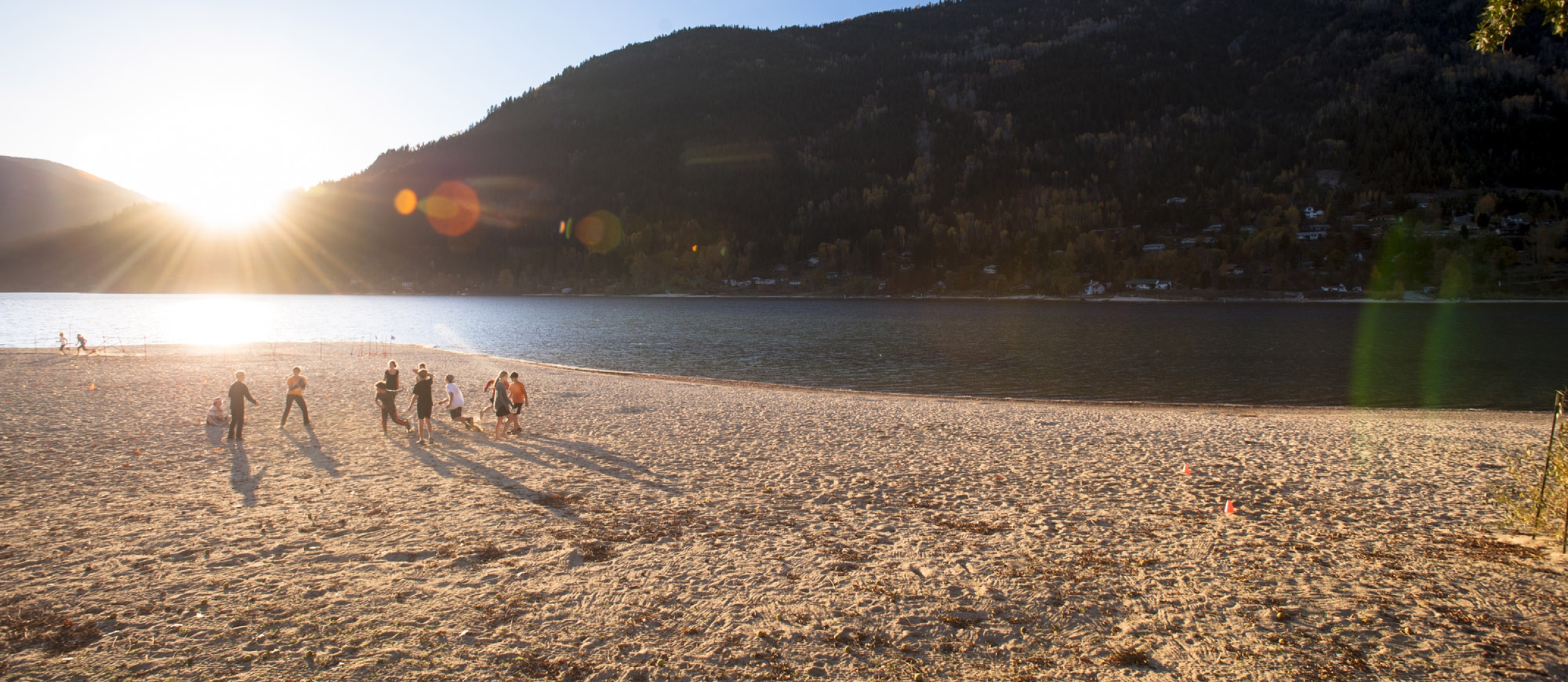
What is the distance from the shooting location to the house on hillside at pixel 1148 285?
156m

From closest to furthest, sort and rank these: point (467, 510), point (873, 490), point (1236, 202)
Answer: point (467, 510) < point (873, 490) < point (1236, 202)

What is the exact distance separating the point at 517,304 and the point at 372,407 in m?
145

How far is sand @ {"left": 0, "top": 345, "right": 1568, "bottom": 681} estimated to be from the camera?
19.1 ft

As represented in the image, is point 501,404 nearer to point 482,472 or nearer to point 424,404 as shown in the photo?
point 424,404

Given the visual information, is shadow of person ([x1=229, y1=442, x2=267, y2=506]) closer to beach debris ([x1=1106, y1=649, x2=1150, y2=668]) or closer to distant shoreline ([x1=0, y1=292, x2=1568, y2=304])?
beach debris ([x1=1106, y1=649, x2=1150, y2=668])

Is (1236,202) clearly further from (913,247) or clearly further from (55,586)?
(55,586)

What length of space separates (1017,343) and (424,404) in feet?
157

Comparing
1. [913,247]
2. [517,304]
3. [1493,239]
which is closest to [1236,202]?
[1493,239]

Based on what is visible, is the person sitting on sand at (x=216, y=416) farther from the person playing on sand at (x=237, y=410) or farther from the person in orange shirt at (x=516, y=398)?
the person in orange shirt at (x=516, y=398)

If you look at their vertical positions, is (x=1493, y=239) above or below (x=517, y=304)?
above

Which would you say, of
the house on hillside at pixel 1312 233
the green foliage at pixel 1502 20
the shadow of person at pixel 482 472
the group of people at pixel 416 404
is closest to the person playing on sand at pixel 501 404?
the group of people at pixel 416 404

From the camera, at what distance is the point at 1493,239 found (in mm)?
142875

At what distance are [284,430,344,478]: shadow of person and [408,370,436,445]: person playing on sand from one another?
5.78 ft

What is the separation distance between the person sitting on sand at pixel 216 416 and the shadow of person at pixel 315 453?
4.55 ft
